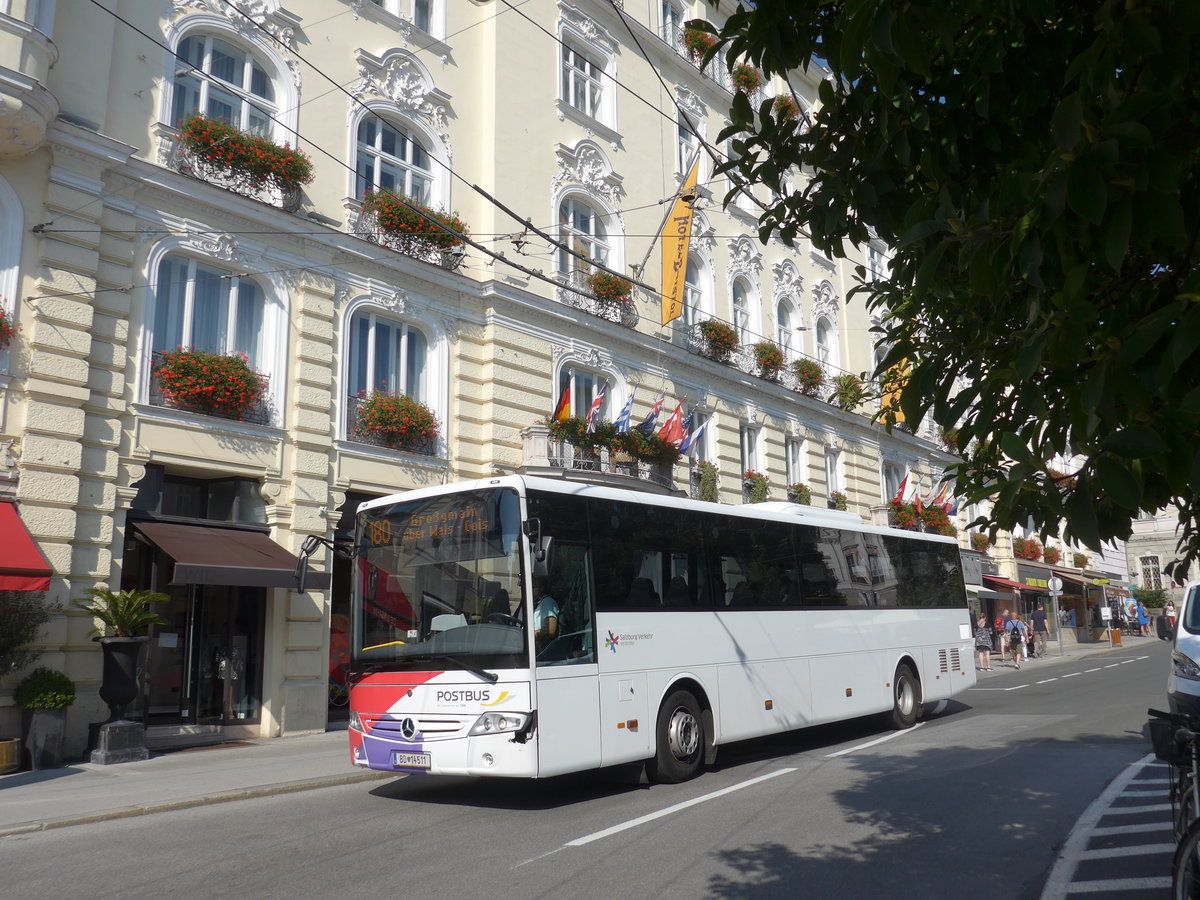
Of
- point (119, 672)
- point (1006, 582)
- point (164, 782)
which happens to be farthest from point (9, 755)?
point (1006, 582)

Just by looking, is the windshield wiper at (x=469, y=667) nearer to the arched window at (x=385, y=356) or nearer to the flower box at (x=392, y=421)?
the flower box at (x=392, y=421)

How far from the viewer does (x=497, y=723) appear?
892cm

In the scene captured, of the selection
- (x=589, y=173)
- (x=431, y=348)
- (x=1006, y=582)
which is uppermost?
(x=589, y=173)

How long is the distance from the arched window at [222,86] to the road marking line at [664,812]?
43.6 feet

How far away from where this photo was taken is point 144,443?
1440 centimetres

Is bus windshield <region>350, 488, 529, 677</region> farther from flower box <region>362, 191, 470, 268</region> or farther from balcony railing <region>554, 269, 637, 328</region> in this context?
balcony railing <region>554, 269, 637, 328</region>

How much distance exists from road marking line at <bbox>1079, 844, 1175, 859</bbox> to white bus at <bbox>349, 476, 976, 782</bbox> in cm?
440

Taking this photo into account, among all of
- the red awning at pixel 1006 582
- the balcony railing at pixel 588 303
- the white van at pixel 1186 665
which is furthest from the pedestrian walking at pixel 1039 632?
the white van at pixel 1186 665

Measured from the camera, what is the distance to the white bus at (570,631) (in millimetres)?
9078

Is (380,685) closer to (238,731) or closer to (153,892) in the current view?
→ (153,892)

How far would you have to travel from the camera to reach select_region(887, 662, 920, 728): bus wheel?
49.3 feet

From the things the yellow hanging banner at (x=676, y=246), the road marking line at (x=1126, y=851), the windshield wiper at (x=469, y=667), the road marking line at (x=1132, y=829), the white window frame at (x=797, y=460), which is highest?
Answer: the yellow hanging banner at (x=676, y=246)

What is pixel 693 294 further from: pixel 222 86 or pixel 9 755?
pixel 9 755

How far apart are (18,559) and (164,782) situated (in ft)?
10.9
